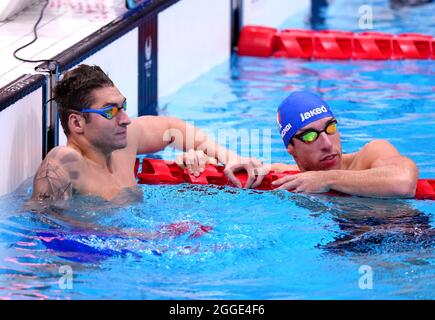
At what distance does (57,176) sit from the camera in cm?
475

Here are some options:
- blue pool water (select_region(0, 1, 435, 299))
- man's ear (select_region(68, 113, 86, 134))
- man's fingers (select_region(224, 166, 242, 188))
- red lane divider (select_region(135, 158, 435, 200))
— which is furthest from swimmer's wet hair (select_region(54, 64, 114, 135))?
man's fingers (select_region(224, 166, 242, 188))

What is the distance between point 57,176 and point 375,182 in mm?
1504

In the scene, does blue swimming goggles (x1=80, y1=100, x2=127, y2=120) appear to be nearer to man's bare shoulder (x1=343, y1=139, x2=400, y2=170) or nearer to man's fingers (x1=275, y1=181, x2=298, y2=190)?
man's fingers (x1=275, y1=181, x2=298, y2=190)

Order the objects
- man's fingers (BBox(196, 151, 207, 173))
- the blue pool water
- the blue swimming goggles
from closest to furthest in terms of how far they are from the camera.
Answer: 1. the blue pool water
2. the blue swimming goggles
3. man's fingers (BBox(196, 151, 207, 173))

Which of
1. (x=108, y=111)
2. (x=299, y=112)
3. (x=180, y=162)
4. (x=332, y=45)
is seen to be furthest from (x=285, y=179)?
(x=332, y=45)

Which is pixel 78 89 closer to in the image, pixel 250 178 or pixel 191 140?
pixel 191 140

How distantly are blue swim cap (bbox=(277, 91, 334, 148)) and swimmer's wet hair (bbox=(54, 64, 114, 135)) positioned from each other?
997 millimetres

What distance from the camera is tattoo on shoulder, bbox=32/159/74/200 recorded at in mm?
4727

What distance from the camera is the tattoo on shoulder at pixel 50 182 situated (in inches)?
186

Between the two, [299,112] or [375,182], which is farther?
[299,112]

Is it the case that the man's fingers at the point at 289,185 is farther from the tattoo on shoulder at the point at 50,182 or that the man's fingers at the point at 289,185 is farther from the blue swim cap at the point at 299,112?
the tattoo on shoulder at the point at 50,182

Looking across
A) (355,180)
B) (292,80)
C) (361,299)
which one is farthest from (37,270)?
(292,80)

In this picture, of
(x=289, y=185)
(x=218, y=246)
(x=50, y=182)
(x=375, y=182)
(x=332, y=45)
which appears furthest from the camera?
(x=332, y=45)

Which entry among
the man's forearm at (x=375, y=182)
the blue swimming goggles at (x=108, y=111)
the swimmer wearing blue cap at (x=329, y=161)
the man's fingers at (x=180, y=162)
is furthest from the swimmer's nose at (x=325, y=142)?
the blue swimming goggles at (x=108, y=111)
